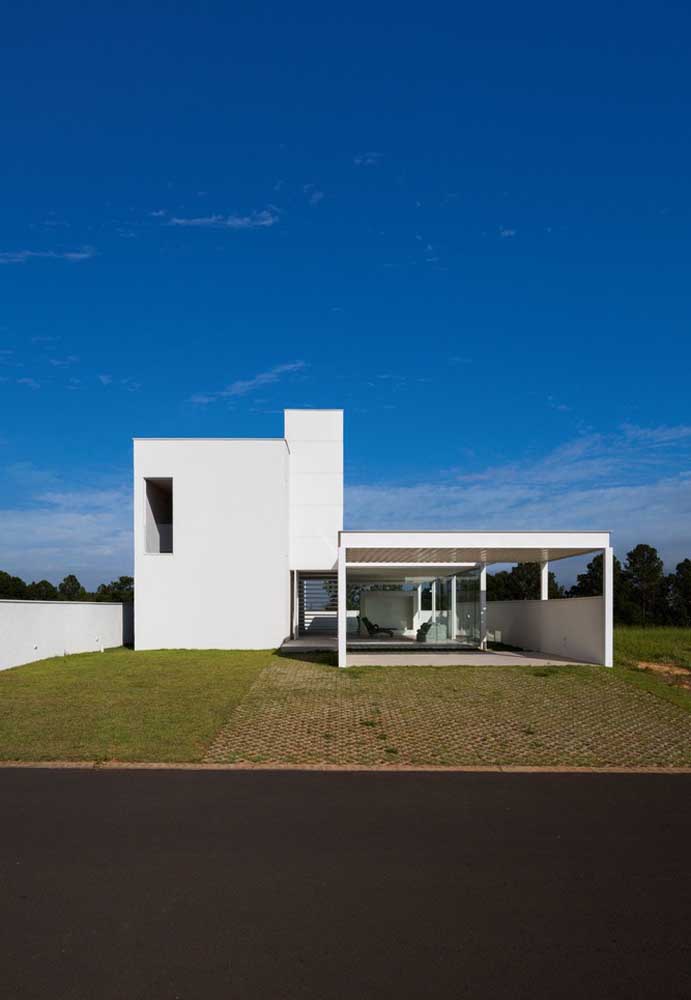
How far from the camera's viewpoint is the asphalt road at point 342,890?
11.7 ft

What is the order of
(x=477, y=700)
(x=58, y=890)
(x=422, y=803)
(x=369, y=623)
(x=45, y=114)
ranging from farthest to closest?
(x=369, y=623), (x=45, y=114), (x=477, y=700), (x=422, y=803), (x=58, y=890)

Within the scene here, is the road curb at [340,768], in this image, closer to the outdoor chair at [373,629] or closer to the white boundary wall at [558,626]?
the white boundary wall at [558,626]

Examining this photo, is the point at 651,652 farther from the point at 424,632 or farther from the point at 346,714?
the point at 346,714

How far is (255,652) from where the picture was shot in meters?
20.7

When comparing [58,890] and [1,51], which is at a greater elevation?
[1,51]

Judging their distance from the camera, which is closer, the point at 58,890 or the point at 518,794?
the point at 58,890

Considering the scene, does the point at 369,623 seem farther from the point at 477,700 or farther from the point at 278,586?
the point at 477,700

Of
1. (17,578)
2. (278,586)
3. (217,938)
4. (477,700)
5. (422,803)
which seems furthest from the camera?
(17,578)

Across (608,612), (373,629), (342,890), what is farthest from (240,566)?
(342,890)

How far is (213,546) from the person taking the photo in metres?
22.0

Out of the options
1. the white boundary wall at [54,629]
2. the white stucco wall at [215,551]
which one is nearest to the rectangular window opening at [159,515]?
the white stucco wall at [215,551]

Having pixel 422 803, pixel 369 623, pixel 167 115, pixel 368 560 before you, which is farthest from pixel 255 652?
pixel 422 803

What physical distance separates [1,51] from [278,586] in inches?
565

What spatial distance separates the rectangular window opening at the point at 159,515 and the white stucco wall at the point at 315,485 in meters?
4.30
